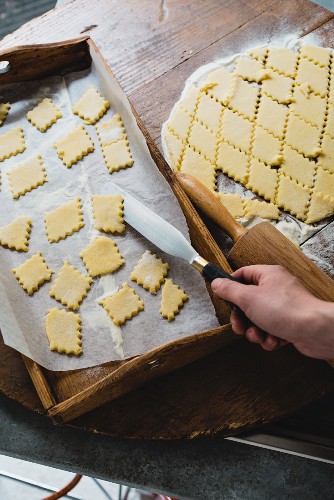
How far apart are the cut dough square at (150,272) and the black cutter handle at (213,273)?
8.9 inches

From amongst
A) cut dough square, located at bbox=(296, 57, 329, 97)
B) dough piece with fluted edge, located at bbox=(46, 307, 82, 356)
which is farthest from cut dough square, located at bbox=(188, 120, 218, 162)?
dough piece with fluted edge, located at bbox=(46, 307, 82, 356)

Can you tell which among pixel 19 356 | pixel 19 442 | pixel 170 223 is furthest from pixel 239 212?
pixel 19 442

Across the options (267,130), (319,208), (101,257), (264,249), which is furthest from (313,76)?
(101,257)

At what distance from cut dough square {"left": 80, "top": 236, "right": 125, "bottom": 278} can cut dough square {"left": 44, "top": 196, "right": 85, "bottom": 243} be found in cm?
10

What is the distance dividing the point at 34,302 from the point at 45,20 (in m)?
1.45

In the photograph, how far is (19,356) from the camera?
1.64 metres

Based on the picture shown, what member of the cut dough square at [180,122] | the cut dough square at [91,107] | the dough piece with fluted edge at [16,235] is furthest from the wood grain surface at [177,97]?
the dough piece with fluted edge at [16,235]

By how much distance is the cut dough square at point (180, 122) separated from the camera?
82.7 inches

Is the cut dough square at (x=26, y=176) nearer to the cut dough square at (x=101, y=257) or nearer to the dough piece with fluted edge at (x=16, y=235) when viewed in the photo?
the dough piece with fluted edge at (x=16, y=235)

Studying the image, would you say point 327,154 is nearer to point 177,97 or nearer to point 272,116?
point 272,116

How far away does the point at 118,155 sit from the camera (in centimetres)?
197

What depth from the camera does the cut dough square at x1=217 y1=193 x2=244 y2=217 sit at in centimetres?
190

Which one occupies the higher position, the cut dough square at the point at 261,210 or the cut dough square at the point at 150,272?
the cut dough square at the point at 150,272

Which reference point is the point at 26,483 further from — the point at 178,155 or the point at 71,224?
the point at 178,155
